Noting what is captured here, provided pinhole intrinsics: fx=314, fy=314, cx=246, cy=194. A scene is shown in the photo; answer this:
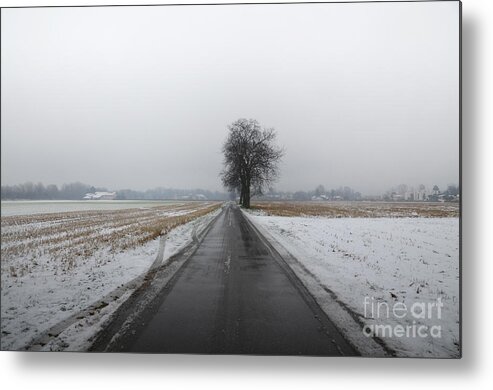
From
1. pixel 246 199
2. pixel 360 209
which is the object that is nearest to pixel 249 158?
pixel 246 199

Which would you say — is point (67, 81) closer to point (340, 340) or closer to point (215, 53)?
point (215, 53)

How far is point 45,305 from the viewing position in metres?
4.62

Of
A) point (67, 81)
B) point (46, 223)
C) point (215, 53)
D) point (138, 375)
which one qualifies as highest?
point (215, 53)

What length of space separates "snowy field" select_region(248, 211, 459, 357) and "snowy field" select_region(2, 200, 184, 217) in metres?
3.34

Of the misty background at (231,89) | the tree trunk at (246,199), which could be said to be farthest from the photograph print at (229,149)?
the tree trunk at (246,199)

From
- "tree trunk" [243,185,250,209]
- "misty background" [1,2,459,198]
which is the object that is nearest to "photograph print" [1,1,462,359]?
"misty background" [1,2,459,198]

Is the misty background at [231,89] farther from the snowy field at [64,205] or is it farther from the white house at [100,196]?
the snowy field at [64,205]

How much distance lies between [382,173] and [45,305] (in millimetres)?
5781

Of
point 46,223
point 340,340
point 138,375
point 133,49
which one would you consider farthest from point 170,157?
point 340,340

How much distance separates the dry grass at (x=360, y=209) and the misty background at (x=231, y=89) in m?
0.38

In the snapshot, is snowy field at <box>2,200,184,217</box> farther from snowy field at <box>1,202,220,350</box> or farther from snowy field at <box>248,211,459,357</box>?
snowy field at <box>248,211,459,357</box>

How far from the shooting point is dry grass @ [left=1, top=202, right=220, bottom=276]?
202 inches

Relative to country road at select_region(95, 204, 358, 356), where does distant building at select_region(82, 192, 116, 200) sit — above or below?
above

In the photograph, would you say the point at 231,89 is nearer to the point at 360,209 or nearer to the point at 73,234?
the point at 360,209
